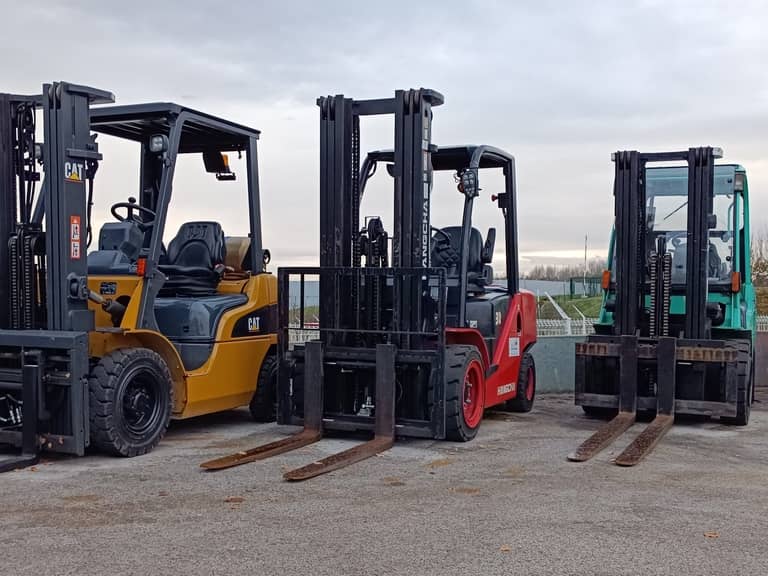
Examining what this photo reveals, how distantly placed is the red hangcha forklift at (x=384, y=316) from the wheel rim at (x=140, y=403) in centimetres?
94

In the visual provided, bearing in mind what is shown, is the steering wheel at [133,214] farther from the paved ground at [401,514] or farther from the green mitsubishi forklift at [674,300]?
the green mitsubishi forklift at [674,300]

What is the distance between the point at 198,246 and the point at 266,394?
Result: 65.8 inches

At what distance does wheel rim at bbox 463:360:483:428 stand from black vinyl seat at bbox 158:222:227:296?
2723 millimetres

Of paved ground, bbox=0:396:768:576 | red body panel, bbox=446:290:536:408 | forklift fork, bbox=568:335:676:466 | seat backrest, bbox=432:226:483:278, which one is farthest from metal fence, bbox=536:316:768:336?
paved ground, bbox=0:396:768:576

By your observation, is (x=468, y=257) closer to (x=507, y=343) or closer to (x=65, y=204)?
(x=507, y=343)

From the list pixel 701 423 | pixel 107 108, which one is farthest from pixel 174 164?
pixel 701 423

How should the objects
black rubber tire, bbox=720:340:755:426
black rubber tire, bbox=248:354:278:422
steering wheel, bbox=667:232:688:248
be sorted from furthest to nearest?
steering wheel, bbox=667:232:688:248 < black rubber tire, bbox=248:354:278:422 < black rubber tire, bbox=720:340:755:426

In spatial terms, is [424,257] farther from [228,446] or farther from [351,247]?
[228,446]

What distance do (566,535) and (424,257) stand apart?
142 inches

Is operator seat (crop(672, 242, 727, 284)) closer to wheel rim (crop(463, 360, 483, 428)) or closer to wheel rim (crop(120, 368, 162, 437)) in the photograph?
wheel rim (crop(463, 360, 483, 428))

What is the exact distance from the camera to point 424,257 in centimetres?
855

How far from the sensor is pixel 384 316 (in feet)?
29.3

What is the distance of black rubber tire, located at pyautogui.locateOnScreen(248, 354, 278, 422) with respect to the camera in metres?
9.73

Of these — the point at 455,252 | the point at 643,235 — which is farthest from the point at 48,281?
the point at 643,235
